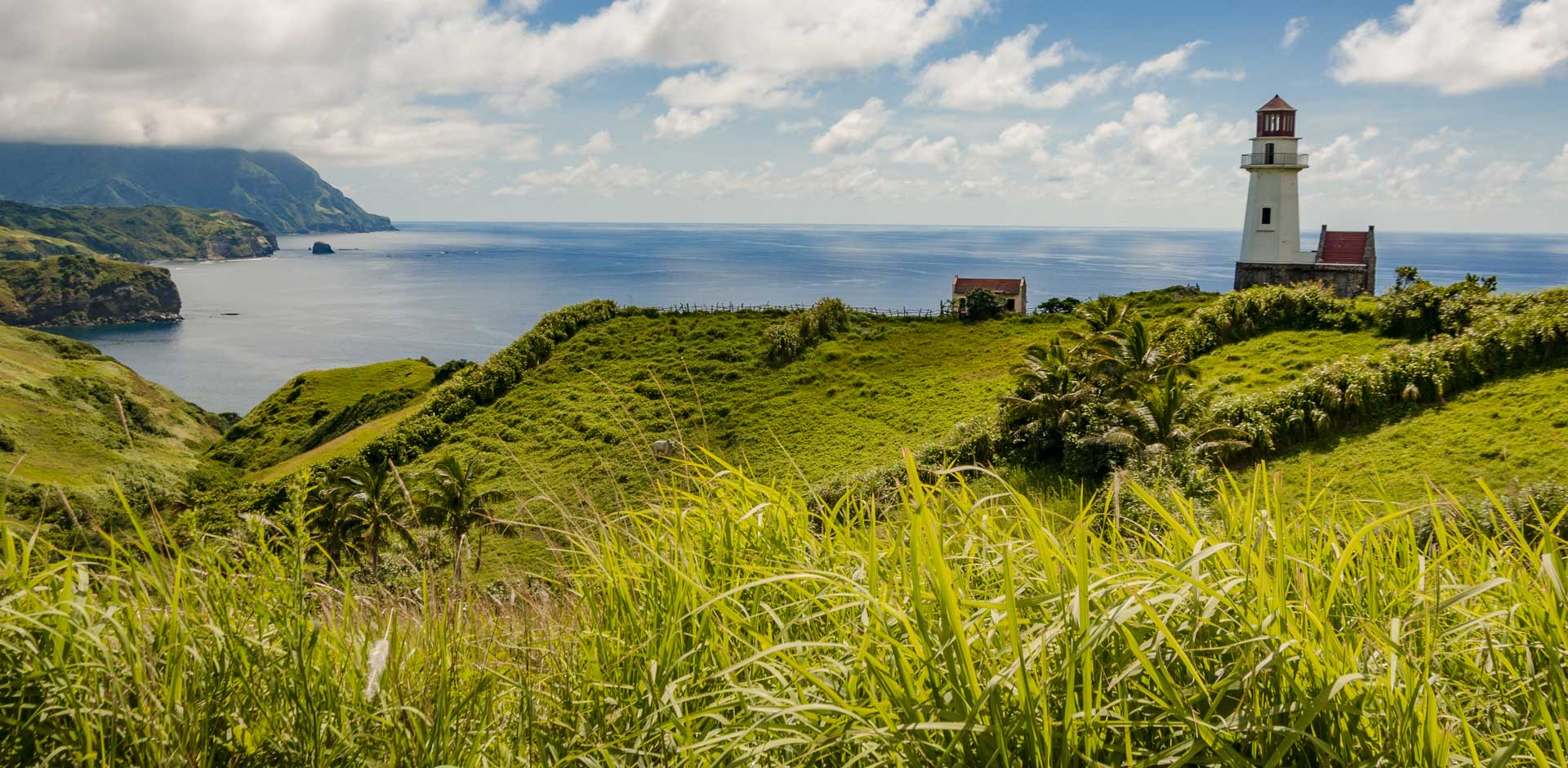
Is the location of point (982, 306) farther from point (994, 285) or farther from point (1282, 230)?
point (1282, 230)

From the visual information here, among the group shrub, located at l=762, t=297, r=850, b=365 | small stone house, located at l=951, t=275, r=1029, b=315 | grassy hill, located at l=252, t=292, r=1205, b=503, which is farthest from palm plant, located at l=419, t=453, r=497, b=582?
small stone house, located at l=951, t=275, r=1029, b=315

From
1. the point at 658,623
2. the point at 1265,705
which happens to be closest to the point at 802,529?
the point at 658,623

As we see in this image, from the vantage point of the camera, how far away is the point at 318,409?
226ft

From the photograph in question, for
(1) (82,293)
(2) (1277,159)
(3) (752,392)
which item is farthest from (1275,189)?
(1) (82,293)

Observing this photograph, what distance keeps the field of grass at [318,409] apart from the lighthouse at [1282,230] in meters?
56.9

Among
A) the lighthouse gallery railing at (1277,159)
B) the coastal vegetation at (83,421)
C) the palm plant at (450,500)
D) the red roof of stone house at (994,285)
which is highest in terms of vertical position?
the lighthouse gallery railing at (1277,159)

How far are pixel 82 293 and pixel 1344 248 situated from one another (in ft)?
662

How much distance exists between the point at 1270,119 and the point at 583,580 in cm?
6021

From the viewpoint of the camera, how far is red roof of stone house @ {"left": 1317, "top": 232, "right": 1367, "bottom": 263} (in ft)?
173

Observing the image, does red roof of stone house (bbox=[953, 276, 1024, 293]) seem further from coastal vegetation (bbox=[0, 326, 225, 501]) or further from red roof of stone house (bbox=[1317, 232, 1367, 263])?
coastal vegetation (bbox=[0, 326, 225, 501])

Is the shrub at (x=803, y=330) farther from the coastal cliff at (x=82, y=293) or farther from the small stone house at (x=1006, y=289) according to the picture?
the coastal cliff at (x=82, y=293)

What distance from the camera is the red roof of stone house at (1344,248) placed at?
52656mm

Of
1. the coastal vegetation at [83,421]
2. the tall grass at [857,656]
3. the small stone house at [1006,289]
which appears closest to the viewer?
the tall grass at [857,656]

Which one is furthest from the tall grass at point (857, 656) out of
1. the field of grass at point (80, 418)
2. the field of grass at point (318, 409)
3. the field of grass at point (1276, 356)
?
the field of grass at point (318, 409)
